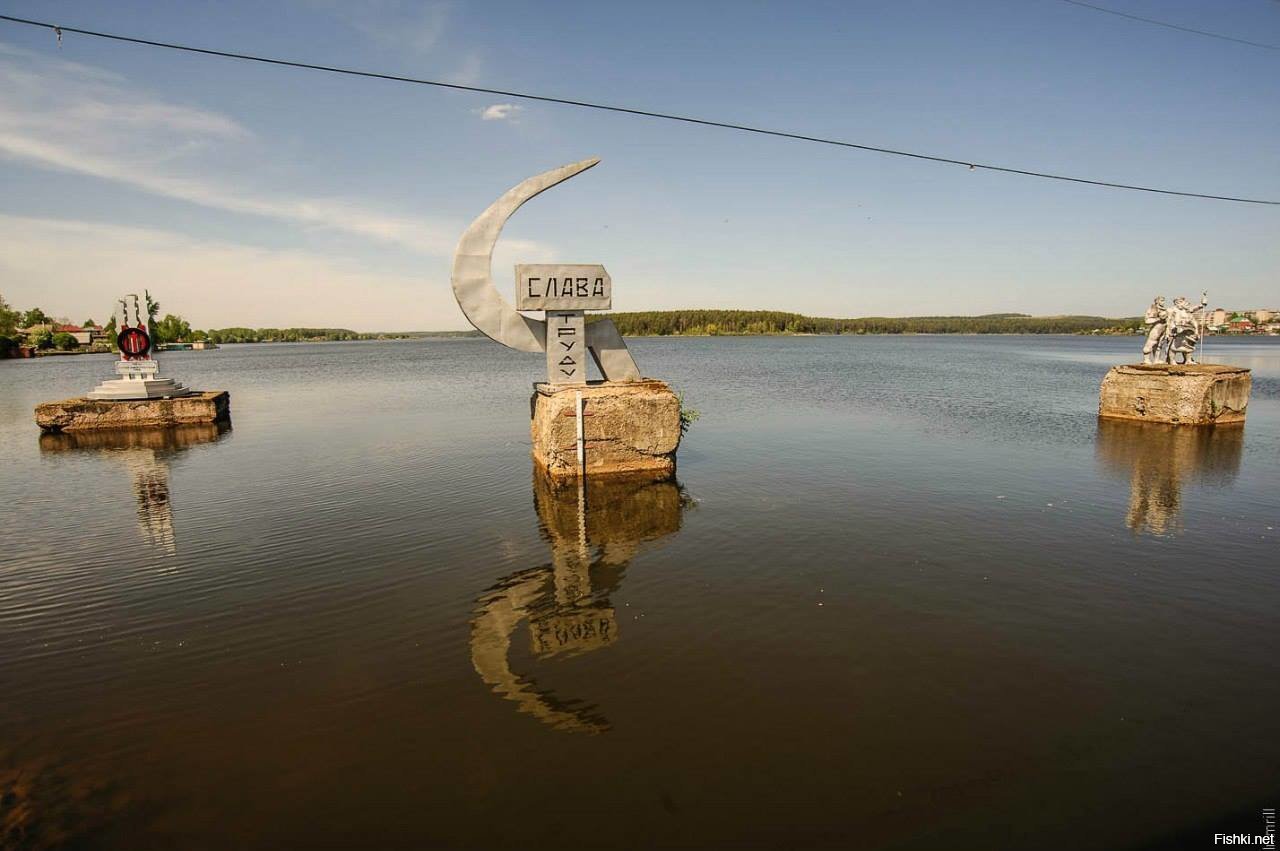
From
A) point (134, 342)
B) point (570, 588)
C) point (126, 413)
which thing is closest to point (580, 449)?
point (570, 588)

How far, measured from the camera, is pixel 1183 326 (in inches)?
848

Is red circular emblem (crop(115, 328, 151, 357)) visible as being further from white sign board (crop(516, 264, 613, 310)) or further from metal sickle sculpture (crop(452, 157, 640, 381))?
white sign board (crop(516, 264, 613, 310))

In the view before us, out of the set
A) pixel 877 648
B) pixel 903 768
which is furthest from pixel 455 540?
pixel 903 768

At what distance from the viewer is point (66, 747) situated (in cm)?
517

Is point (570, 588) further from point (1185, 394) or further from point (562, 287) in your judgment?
point (1185, 394)

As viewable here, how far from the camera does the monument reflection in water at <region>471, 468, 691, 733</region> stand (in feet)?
19.4

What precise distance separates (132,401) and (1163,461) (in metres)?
31.7

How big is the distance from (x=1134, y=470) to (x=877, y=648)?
1226 cm

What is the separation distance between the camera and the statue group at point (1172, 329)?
847 inches

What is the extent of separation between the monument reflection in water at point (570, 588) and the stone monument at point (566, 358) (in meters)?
0.88

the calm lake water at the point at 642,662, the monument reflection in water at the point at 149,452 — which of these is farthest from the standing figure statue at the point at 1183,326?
the monument reflection in water at the point at 149,452

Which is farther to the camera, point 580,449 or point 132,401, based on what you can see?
point 132,401

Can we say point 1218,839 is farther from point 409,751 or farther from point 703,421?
point 703,421

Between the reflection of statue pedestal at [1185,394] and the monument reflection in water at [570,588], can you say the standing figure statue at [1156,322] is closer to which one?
the reflection of statue pedestal at [1185,394]
